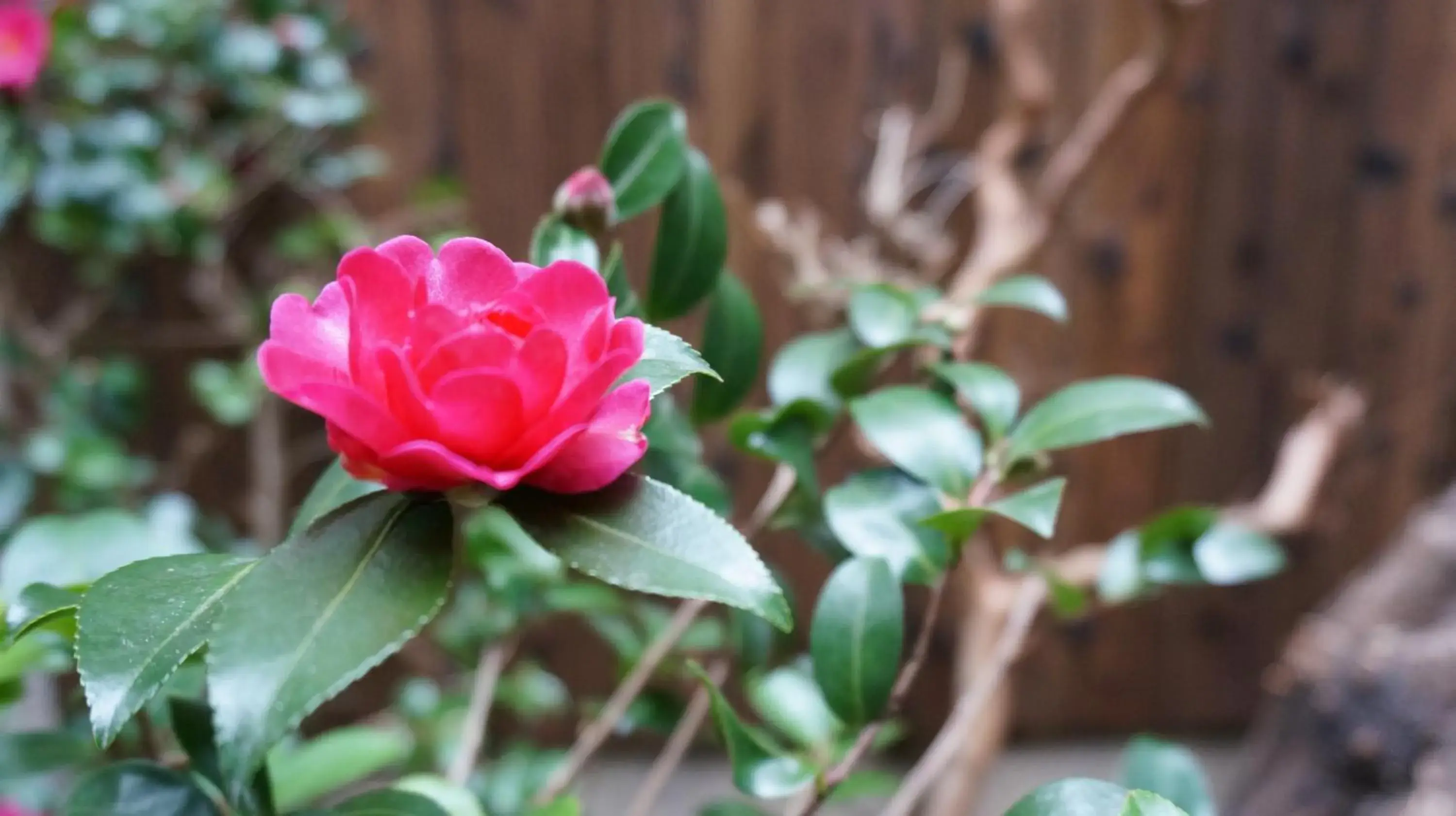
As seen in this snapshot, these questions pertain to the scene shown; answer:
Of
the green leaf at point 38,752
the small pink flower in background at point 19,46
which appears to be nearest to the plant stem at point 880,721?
the green leaf at point 38,752

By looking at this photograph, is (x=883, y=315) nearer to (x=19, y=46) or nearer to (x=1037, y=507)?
(x=1037, y=507)

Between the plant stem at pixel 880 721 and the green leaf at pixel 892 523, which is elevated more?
the green leaf at pixel 892 523

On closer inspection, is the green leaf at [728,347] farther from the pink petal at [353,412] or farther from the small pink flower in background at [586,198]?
the pink petal at [353,412]

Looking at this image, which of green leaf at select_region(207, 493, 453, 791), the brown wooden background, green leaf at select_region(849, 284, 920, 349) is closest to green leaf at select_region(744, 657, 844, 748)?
green leaf at select_region(849, 284, 920, 349)

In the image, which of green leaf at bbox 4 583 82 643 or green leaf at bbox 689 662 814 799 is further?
green leaf at bbox 689 662 814 799

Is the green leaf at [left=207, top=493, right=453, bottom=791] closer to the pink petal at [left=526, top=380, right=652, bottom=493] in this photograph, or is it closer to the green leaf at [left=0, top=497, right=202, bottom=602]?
the pink petal at [left=526, top=380, right=652, bottom=493]

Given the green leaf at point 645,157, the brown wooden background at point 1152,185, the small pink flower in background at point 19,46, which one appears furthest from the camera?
the brown wooden background at point 1152,185
